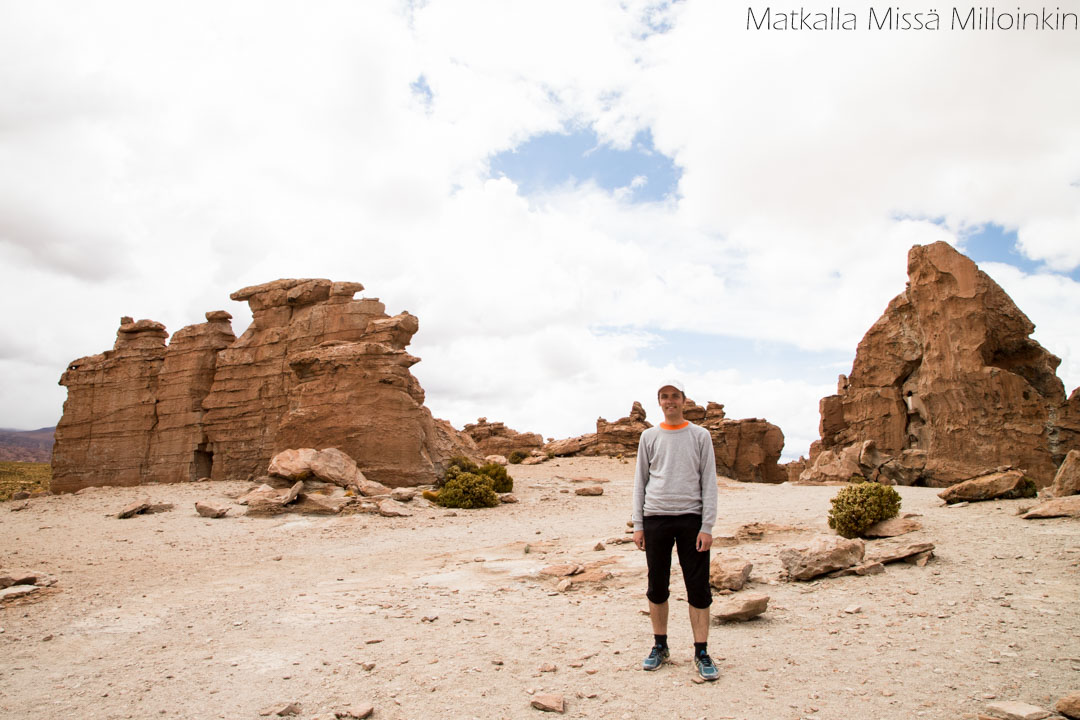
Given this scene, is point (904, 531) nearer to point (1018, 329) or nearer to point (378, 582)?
point (378, 582)

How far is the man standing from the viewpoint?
5.55 m

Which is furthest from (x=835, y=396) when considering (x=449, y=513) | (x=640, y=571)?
(x=640, y=571)

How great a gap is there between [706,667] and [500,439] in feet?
130

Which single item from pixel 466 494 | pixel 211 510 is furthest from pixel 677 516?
pixel 211 510

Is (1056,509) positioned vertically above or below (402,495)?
above

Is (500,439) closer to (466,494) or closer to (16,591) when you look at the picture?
(466,494)

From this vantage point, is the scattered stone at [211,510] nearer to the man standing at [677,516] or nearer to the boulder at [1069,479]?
the man standing at [677,516]

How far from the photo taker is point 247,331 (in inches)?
1054

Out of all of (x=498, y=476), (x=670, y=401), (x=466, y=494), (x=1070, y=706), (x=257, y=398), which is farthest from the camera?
(x=257, y=398)

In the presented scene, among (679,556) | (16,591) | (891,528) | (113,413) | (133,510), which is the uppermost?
(113,413)

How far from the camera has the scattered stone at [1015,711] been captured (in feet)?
14.0

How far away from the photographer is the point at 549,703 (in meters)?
4.97

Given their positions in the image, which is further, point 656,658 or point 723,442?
point 723,442

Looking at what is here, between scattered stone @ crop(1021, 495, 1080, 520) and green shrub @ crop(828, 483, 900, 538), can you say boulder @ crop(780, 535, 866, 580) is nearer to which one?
green shrub @ crop(828, 483, 900, 538)
